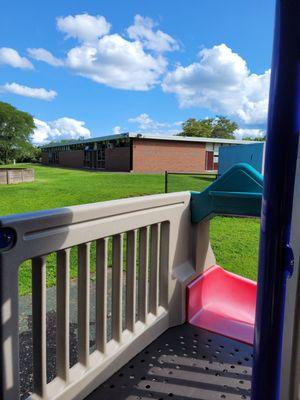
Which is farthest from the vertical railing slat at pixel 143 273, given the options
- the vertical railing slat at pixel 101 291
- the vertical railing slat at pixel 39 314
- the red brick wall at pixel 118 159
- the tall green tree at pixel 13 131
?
the tall green tree at pixel 13 131

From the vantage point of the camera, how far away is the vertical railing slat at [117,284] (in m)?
1.68

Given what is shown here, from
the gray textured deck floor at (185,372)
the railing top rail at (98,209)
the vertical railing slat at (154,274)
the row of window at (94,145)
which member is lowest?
the gray textured deck floor at (185,372)

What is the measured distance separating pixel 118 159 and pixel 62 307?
27.7 m

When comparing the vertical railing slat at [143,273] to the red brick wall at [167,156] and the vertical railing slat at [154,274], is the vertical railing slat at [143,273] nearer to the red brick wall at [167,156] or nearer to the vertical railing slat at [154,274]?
the vertical railing slat at [154,274]

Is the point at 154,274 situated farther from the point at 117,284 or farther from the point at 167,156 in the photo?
the point at 167,156

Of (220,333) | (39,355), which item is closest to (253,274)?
(220,333)

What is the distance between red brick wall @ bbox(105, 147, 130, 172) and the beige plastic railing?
82.5 ft

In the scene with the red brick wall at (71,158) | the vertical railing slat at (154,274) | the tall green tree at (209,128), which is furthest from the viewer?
the tall green tree at (209,128)

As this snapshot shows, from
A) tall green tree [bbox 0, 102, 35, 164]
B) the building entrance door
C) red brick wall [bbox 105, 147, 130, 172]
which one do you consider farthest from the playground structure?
tall green tree [bbox 0, 102, 35, 164]

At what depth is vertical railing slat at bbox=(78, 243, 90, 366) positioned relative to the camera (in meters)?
1.47

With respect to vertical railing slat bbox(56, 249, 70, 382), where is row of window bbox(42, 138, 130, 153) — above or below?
above

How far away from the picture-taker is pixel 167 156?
91.6ft

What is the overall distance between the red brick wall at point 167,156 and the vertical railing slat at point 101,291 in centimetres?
2502

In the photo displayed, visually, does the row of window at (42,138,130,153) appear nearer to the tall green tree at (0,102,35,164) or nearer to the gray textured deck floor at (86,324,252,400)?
the tall green tree at (0,102,35,164)
